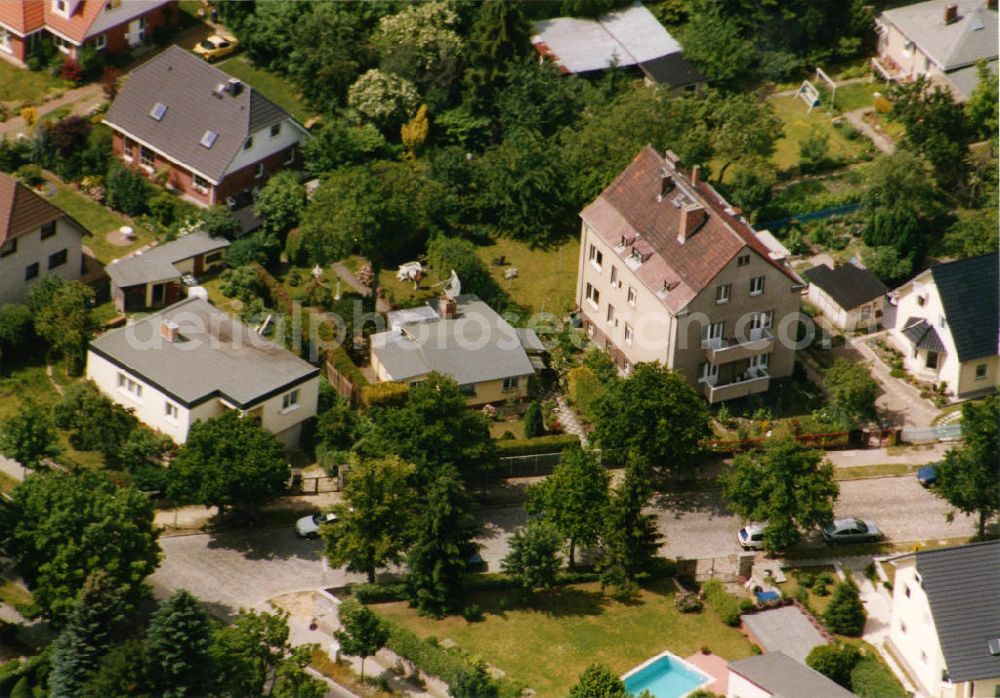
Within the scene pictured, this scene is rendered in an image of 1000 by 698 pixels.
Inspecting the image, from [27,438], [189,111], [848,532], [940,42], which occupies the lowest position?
[848,532]

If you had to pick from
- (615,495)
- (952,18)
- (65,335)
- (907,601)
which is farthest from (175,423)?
(952,18)

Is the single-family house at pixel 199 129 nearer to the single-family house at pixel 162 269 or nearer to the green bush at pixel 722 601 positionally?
the single-family house at pixel 162 269

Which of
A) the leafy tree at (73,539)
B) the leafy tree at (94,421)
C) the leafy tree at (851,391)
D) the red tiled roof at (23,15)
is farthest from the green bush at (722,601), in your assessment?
the red tiled roof at (23,15)

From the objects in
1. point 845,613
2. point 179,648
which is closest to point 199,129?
point 179,648

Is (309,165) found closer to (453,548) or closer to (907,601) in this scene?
(453,548)

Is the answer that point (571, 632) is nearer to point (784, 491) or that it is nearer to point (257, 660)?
point (784, 491)
